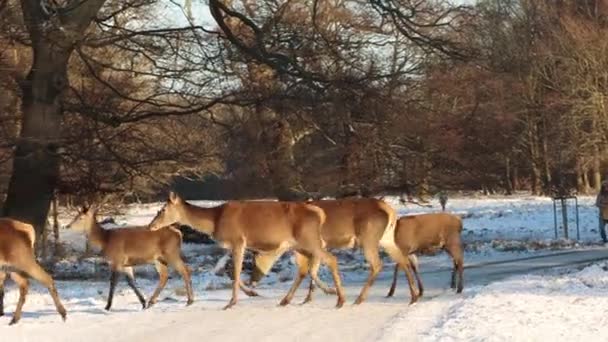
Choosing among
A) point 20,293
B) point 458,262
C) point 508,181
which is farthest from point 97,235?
point 508,181

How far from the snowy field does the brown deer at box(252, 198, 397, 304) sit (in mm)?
702

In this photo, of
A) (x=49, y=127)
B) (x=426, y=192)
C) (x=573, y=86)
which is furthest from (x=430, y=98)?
(x=573, y=86)

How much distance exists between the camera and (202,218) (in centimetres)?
1588

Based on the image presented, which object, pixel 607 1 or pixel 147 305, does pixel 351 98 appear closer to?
pixel 147 305

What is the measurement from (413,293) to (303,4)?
1001 cm

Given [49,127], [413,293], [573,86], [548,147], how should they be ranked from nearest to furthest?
[413,293]
[49,127]
[573,86]
[548,147]

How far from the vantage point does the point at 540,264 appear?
77.4ft

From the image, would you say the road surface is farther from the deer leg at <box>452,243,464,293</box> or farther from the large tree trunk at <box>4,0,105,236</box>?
the large tree trunk at <box>4,0,105,236</box>

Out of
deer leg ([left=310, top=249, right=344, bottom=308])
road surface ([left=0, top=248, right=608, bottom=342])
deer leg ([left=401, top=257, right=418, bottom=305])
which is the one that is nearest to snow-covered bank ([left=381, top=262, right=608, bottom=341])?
road surface ([left=0, top=248, right=608, bottom=342])

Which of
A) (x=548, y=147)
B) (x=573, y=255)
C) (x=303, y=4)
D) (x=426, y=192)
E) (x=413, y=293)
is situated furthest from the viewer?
(x=548, y=147)

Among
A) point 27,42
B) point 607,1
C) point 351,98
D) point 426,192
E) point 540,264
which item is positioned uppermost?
point 607,1

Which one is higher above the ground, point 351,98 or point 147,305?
point 351,98

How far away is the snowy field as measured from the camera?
12125 mm

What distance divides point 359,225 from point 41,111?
8.49m
